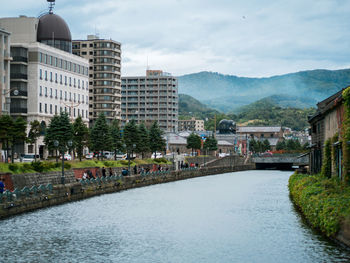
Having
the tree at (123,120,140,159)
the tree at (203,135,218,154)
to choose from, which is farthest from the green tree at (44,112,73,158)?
the tree at (203,135,218,154)

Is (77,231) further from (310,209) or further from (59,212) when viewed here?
(310,209)

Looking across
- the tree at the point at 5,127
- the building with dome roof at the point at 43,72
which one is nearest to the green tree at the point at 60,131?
the tree at the point at 5,127

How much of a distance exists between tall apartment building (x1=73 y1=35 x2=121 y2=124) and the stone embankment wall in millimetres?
83583

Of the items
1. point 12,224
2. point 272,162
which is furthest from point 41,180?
point 272,162

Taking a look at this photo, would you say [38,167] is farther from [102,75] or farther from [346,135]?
[102,75]

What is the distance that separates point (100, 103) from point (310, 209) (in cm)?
15033

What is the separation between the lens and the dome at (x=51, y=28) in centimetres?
13175

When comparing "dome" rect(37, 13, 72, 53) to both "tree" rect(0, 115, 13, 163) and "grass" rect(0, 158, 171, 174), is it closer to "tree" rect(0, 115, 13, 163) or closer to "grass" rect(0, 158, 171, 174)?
"grass" rect(0, 158, 171, 174)

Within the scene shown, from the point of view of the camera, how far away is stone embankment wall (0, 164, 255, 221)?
45578mm

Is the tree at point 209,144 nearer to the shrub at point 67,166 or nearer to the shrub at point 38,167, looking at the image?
the shrub at point 67,166

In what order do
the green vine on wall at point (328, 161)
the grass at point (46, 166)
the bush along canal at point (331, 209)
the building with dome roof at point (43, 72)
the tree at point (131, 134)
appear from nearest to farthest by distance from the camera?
the bush along canal at point (331, 209), the green vine on wall at point (328, 161), the grass at point (46, 166), the tree at point (131, 134), the building with dome roof at point (43, 72)

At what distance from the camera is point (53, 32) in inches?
5212

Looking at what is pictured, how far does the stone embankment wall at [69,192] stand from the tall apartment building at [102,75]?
274 ft

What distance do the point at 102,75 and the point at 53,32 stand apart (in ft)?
172
